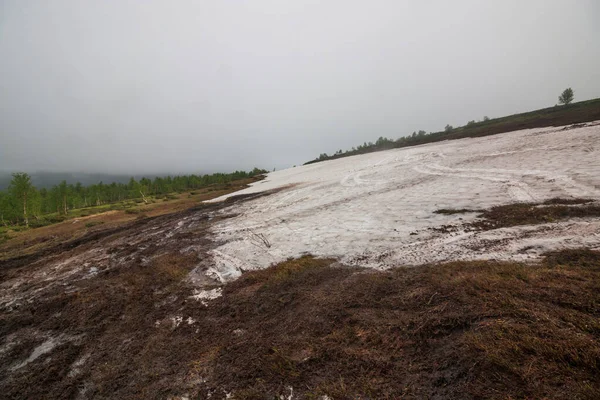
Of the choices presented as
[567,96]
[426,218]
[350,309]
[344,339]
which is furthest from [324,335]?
[567,96]

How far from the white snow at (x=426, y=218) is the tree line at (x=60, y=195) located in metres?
56.7

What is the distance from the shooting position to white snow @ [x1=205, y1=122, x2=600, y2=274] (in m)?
6.46

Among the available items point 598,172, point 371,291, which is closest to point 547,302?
point 371,291

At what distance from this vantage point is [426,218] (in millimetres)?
9297

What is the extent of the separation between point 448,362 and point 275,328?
314 centimetres

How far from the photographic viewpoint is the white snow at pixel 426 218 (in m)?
6.46

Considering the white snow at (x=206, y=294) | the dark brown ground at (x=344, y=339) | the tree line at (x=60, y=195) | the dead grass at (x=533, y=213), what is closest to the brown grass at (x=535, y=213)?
the dead grass at (x=533, y=213)

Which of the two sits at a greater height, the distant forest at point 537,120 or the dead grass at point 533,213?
the distant forest at point 537,120

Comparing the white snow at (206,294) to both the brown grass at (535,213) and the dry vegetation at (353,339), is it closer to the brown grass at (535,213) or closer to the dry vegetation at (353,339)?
the dry vegetation at (353,339)

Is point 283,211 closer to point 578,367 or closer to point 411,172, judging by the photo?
point 411,172

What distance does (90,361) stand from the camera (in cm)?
493

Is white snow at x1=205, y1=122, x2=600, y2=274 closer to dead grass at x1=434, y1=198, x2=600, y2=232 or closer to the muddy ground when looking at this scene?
dead grass at x1=434, y1=198, x2=600, y2=232

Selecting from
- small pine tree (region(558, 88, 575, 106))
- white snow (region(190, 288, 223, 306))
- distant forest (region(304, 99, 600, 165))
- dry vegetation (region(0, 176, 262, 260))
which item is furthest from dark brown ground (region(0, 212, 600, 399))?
small pine tree (region(558, 88, 575, 106))

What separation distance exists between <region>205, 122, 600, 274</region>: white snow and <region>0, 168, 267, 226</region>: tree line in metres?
56.7
